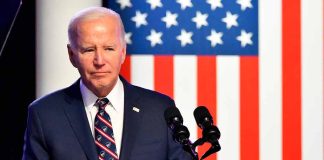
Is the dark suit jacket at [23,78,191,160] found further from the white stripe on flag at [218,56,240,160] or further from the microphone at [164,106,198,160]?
the white stripe on flag at [218,56,240,160]

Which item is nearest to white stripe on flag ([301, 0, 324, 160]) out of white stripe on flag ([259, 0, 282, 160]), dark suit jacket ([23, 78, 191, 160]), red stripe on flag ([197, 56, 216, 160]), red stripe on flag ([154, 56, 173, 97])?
white stripe on flag ([259, 0, 282, 160])

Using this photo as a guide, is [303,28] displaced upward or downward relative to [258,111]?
upward

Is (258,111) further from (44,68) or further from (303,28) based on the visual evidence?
(44,68)

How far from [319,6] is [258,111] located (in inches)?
22.0

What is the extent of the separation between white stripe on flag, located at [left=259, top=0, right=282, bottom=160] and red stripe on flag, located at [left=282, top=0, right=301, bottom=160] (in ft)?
0.07

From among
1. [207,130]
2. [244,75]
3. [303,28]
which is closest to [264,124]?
[244,75]

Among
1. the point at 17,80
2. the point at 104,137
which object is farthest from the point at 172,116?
the point at 17,80

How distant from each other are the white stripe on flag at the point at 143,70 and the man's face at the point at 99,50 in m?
1.04

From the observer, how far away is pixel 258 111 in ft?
9.63

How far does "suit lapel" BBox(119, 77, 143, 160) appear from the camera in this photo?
1.92 m

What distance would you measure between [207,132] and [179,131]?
0.07m

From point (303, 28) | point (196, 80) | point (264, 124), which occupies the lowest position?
point (264, 124)

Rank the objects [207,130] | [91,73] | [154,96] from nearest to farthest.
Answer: [207,130] → [91,73] → [154,96]

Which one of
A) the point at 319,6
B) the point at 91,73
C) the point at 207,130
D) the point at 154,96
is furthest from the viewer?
the point at 319,6
